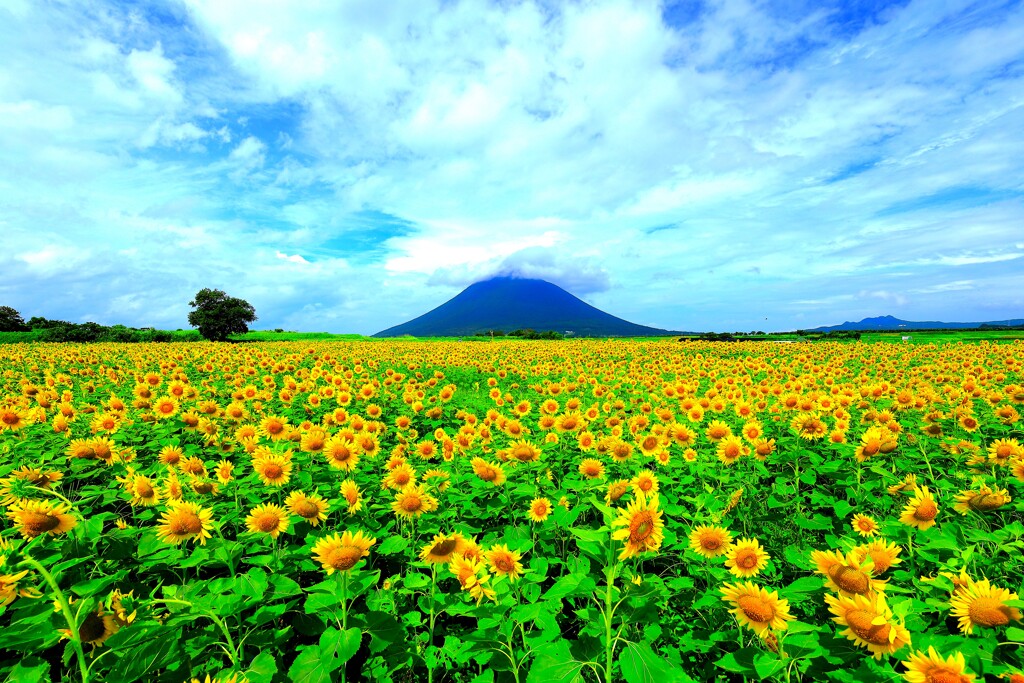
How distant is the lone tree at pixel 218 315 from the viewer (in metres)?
59.2

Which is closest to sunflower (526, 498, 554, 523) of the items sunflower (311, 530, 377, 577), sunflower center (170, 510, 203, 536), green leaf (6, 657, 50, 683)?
sunflower (311, 530, 377, 577)

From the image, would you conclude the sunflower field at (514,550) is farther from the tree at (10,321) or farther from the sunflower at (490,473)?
the tree at (10,321)

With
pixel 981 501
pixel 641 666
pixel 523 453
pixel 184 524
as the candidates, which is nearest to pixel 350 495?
pixel 184 524

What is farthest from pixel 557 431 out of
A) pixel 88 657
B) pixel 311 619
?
pixel 88 657

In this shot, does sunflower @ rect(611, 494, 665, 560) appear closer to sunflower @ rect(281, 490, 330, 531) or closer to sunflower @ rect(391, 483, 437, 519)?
sunflower @ rect(391, 483, 437, 519)

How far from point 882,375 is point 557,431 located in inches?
384

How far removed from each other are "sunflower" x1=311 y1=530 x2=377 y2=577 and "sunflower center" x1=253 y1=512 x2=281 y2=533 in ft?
1.92

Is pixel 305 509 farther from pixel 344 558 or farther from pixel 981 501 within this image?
pixel 981 501

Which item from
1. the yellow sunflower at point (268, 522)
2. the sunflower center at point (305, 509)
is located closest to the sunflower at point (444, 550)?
the sunflower center at point (305, 509)

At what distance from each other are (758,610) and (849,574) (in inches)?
18.4

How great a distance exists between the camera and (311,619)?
8.57 feet

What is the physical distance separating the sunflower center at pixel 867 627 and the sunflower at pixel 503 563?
177 cm

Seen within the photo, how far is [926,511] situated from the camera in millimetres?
2848

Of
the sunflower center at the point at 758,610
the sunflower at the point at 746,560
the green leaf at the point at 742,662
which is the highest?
the sunflower at the point at 746,560
